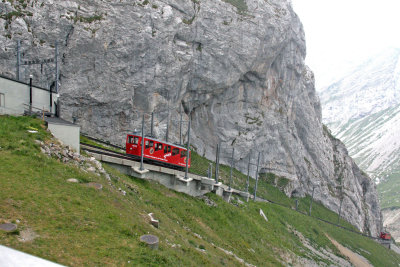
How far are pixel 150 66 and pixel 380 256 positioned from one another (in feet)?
191

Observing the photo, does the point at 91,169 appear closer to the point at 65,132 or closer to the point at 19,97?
the point at 65,132

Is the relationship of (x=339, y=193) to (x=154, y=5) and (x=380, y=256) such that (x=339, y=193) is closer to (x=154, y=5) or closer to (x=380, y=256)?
(x=380, y=256)

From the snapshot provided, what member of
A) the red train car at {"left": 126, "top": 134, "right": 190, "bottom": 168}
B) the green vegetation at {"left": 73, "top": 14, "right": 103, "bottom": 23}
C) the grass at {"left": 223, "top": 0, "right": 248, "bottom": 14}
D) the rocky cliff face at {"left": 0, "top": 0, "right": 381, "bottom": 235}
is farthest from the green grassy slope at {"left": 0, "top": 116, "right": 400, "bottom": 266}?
the grass at {"left": 223, "top": 0, "right": 248, "bottom": 14}

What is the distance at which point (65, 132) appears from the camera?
1959 cm

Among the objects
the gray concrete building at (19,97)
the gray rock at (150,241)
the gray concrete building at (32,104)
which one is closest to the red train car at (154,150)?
the gray concrete building at (32,104)

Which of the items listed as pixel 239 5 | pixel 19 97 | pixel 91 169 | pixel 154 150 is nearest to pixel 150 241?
pixel 91 169

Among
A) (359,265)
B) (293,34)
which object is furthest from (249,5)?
(359,265)

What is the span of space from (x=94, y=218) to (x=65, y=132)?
1045 centimetres

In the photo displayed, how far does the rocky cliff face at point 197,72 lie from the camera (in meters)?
38.8

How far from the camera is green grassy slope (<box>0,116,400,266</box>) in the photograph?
943 cm

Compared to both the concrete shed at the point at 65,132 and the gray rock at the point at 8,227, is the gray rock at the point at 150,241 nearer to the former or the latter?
the gray rock at the point at 8,227

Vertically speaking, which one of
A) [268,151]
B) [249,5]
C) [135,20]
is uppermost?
[249,5]

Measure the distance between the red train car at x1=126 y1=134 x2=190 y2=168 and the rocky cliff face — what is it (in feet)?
58.3

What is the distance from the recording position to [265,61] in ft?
202
